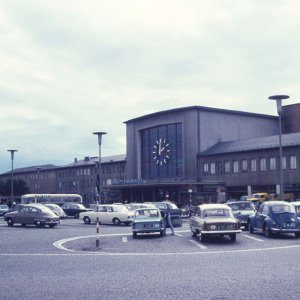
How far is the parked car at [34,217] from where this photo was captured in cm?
3521

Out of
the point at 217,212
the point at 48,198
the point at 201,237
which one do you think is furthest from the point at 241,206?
the point at 48,198

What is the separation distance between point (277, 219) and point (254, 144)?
168 ft

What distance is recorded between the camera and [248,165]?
73188mm

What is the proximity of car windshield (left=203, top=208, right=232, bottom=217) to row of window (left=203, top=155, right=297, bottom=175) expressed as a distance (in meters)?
45.6

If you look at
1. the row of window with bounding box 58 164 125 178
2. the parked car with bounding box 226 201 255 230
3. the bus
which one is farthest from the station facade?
the parked car with bounding box 226 201 255 230

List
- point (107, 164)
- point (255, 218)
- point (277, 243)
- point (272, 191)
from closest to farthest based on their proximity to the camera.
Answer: point (277, 243), point (255, 218), point (272, 191), point (107, 164)

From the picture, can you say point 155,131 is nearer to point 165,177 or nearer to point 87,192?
point 165,177

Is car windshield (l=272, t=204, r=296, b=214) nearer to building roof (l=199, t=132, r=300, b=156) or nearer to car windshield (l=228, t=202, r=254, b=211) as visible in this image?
car windshield (l=228, t=202, r=254, b=211)

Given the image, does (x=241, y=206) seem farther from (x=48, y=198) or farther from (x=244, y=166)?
(x=244, y=166)

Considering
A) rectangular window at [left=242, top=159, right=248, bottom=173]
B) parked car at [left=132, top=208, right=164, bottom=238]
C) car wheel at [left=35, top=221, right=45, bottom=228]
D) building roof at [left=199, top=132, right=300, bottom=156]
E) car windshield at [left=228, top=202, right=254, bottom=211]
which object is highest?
building roof at [left=199, top=132, right=300, bottom=156]

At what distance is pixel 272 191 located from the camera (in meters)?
69.1

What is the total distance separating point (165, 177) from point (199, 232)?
204ft

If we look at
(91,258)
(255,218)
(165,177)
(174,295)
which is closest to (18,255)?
(91,258)

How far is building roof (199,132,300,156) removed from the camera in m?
69.9
